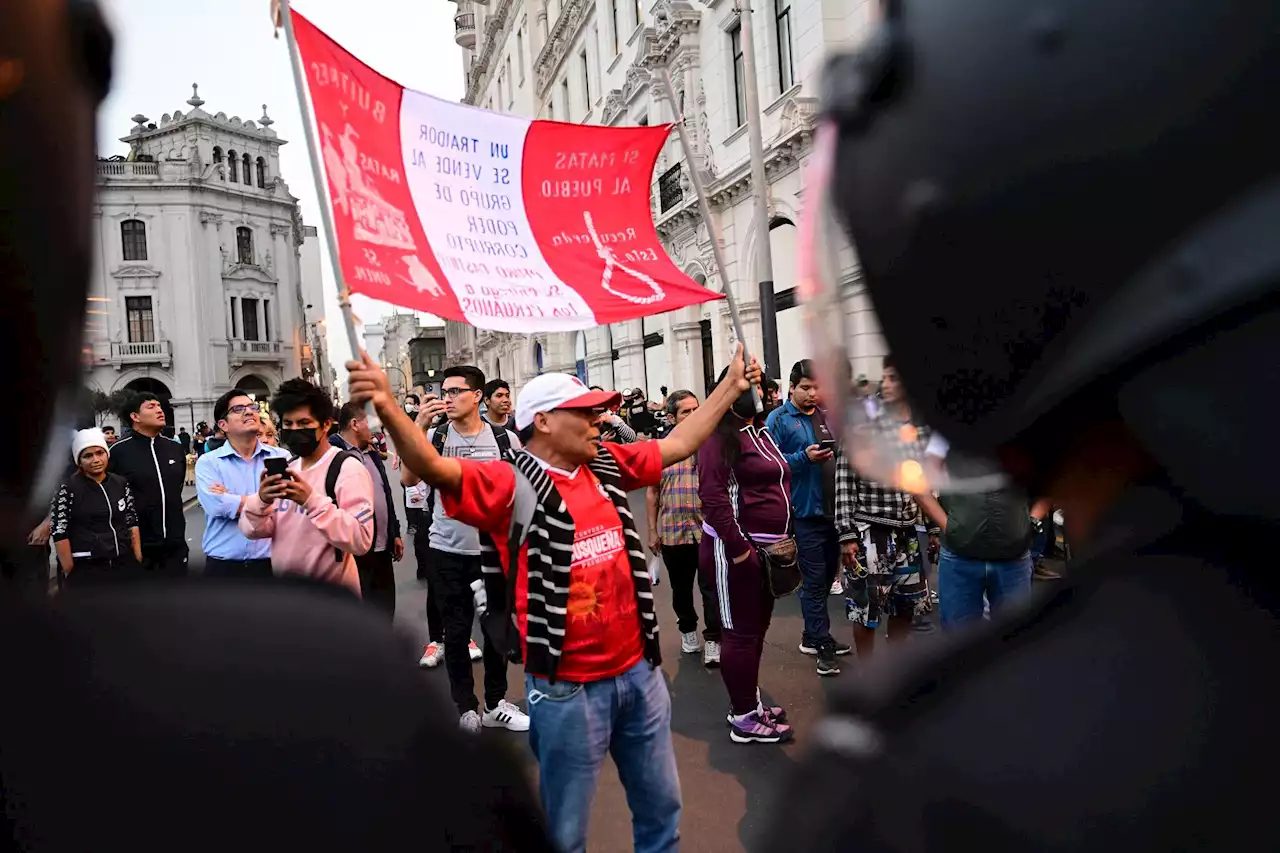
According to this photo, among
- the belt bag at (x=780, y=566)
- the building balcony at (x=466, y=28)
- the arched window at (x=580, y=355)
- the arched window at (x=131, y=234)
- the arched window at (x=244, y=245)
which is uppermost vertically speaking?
the building balcony at (x=466, y=28)

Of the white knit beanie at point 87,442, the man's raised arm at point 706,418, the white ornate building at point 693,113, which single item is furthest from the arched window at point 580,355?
the man's raised arm at point 706,418

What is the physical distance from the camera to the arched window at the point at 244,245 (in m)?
39.7

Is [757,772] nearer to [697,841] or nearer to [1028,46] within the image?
[697,841]

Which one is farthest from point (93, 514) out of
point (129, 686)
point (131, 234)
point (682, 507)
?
point (129, 686)

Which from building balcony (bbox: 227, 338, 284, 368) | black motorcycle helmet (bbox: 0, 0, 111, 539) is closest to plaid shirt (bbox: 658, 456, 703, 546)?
black motorcycle helmet (bbox: 0, 0, 111, 539)

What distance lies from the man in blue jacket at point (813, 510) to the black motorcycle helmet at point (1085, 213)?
14.6ft

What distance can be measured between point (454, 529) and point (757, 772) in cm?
212

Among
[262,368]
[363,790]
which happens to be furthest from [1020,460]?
[262,368]

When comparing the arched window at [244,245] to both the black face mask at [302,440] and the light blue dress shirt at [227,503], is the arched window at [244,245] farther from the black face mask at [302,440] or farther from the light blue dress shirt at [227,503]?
the black face mask at [302,440]

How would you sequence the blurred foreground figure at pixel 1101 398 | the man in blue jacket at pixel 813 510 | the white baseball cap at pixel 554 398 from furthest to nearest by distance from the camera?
the man in blue jacket at pixel 813 510
the white baseball cap at pixel 554 398
the blurred foreground figure at pixel 1101 398

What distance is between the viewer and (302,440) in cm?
421

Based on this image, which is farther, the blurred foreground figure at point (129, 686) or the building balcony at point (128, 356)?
the building balcony at point (128, 356)

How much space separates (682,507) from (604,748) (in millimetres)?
2965

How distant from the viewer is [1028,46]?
502 millimetres
